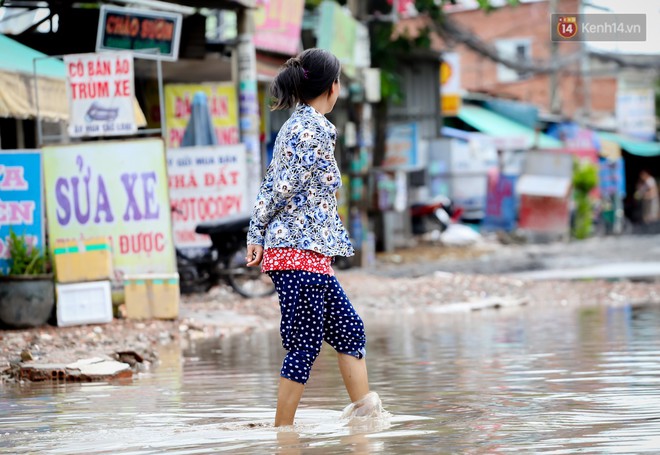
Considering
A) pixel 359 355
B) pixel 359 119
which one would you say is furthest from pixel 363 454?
pixel 359 119

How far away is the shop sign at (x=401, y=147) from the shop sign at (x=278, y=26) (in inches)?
284

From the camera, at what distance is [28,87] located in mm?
12031

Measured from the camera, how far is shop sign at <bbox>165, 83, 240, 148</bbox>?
1605 centimetres

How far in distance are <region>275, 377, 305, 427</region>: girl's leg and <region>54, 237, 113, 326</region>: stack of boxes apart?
589 cm

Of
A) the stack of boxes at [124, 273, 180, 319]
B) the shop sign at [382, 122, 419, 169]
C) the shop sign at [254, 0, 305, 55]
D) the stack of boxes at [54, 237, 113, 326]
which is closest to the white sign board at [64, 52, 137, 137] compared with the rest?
the stack of boxes at [54, 237, 113, 326]

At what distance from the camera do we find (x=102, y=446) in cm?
527

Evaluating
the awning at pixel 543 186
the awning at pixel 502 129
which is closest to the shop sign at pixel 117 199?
the awning at pixel 543 186

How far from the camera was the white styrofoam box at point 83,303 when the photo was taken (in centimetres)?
1116

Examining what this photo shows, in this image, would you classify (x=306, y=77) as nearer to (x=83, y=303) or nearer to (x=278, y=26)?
(x=83, y=303)

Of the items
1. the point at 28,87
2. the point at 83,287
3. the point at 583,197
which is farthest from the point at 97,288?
the point at 583,197

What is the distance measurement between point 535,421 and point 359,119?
54.7 feet

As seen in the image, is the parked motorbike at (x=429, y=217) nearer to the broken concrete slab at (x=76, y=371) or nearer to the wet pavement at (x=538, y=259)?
the wet pavement at (x=538, y=259)

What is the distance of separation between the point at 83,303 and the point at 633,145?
35889mm

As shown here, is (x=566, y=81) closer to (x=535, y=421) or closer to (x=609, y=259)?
(x=609, y=259)
